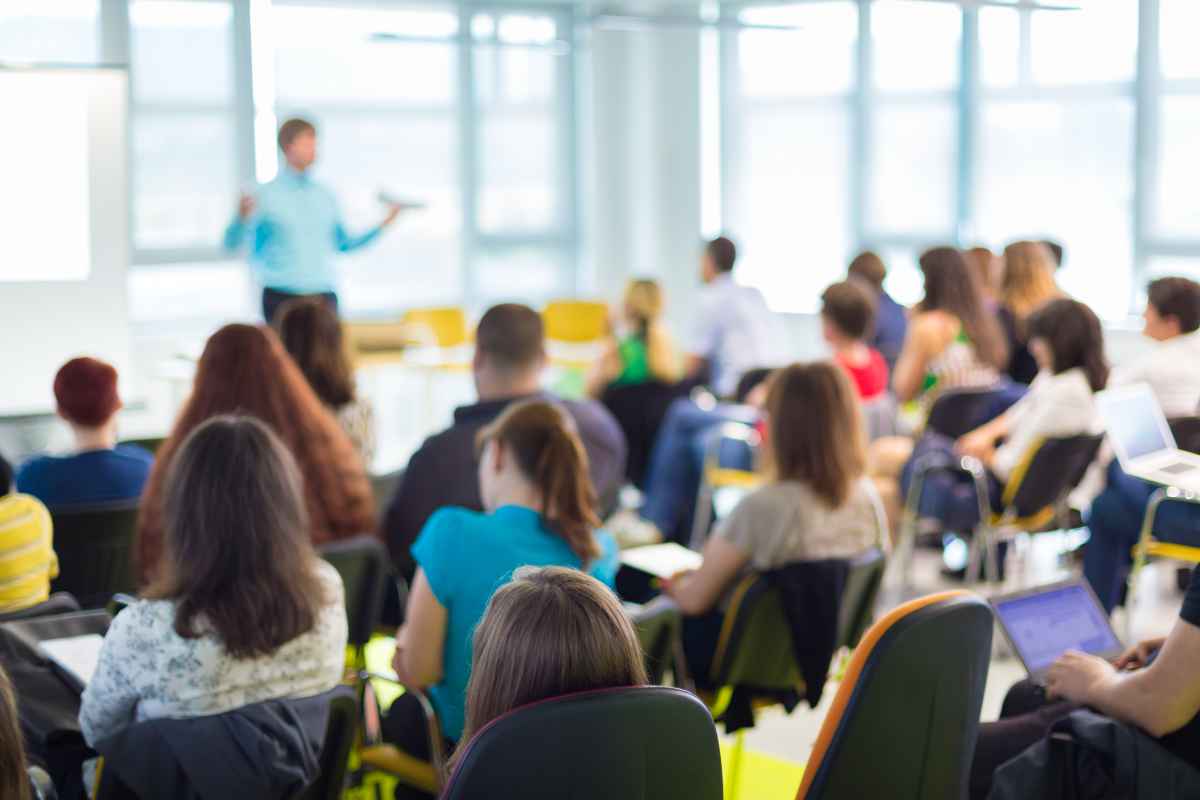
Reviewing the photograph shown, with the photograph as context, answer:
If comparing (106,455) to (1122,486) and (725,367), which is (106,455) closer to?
(1122,486)

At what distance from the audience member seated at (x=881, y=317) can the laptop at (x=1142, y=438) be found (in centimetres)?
242

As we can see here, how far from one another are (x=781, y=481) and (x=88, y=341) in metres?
4.79

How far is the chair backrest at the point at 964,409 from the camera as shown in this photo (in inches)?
219

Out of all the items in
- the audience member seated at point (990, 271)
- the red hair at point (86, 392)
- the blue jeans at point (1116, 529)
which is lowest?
the blue jeans at point (1116, 529)

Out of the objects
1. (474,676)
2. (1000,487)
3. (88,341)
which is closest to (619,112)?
(88,341)

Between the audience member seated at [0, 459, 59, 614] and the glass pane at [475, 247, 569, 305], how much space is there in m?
A: 7.55

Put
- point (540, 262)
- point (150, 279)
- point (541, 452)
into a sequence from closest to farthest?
point (541, 452), point (150, 279), point (540, 262)

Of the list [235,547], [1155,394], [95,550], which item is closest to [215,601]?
[235,547]

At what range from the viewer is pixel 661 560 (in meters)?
3.77

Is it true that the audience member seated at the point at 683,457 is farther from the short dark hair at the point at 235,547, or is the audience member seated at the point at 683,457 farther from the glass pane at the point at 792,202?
the glass pane at the point at 792,202

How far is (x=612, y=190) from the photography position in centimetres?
1115

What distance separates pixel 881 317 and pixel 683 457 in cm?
133

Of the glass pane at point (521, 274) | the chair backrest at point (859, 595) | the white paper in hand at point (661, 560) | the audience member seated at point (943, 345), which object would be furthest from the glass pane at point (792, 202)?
the chair backrest at point (859, 595)

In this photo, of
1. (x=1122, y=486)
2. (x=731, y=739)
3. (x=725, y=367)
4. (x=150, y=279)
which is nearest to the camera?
(x=731, y=739)
